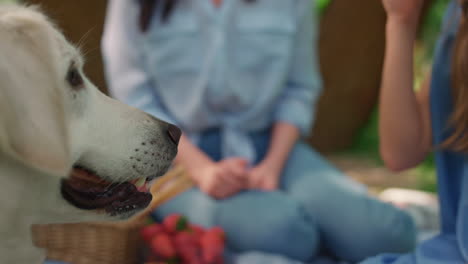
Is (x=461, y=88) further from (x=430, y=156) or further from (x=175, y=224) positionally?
(x=430, y=156)

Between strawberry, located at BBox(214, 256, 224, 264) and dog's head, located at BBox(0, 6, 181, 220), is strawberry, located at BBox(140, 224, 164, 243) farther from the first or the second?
dog's head, located at BBox(0, 6, 181, 220)

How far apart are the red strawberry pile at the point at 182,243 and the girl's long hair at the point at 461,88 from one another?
392 mm

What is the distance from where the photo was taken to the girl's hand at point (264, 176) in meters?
0.93

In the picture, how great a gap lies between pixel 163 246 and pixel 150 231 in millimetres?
51

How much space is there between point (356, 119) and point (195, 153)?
1183 millimetres

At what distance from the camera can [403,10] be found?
0.57 m

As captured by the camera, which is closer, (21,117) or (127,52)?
(21,117)

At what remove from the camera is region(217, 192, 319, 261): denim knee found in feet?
2.79

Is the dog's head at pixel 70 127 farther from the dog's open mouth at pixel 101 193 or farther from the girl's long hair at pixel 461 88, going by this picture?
the girl's long hair at pixel 461 88

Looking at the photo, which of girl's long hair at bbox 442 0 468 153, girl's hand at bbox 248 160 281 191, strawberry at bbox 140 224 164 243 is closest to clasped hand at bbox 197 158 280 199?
girl's hand at bbox 248 160 281 191

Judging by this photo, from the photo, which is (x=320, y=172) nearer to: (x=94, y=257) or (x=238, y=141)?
(x=238, y=141)

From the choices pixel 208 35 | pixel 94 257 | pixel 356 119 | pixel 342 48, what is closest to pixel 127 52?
pixel 208 35

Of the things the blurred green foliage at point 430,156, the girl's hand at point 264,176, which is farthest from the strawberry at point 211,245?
the blurred green foliage at point 430,156

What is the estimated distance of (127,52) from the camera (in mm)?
904
